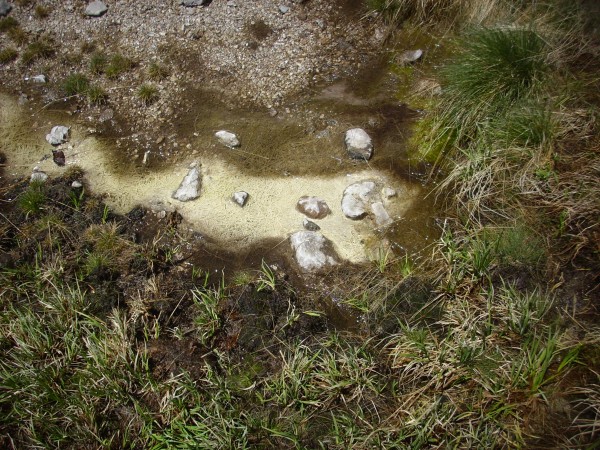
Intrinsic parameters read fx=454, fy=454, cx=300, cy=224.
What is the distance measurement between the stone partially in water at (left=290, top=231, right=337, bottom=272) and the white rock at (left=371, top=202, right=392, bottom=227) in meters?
0.53

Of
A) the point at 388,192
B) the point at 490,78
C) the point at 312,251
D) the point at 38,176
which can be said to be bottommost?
the point at 38,176

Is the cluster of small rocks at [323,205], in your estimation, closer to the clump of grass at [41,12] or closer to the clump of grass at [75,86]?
the clump of grass at [75,86]

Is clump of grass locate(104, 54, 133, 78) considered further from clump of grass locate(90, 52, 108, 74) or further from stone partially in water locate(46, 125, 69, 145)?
stone partially in water locate(46, 125, 69, 145)

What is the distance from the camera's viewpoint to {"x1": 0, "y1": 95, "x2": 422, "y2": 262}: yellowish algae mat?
4.28 metres

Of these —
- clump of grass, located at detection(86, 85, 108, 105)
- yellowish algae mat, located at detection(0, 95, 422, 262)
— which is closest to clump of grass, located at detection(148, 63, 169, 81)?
clump of grass, located at detection(86, 85, 108, 105)

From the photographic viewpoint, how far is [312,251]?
407cm

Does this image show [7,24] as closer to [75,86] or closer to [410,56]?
[75,86]

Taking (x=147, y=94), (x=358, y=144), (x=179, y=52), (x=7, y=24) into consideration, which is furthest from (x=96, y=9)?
(x=358, y=144)

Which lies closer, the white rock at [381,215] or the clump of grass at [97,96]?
the white rock at [381,215]

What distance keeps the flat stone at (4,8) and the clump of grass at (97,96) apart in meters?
2.05

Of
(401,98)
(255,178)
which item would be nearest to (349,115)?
(401,98)

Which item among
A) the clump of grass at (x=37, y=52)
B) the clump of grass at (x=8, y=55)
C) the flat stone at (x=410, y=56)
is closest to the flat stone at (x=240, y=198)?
the flat stone at (x=410, y=56)

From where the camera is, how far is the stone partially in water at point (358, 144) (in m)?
4.65

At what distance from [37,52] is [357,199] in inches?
173
